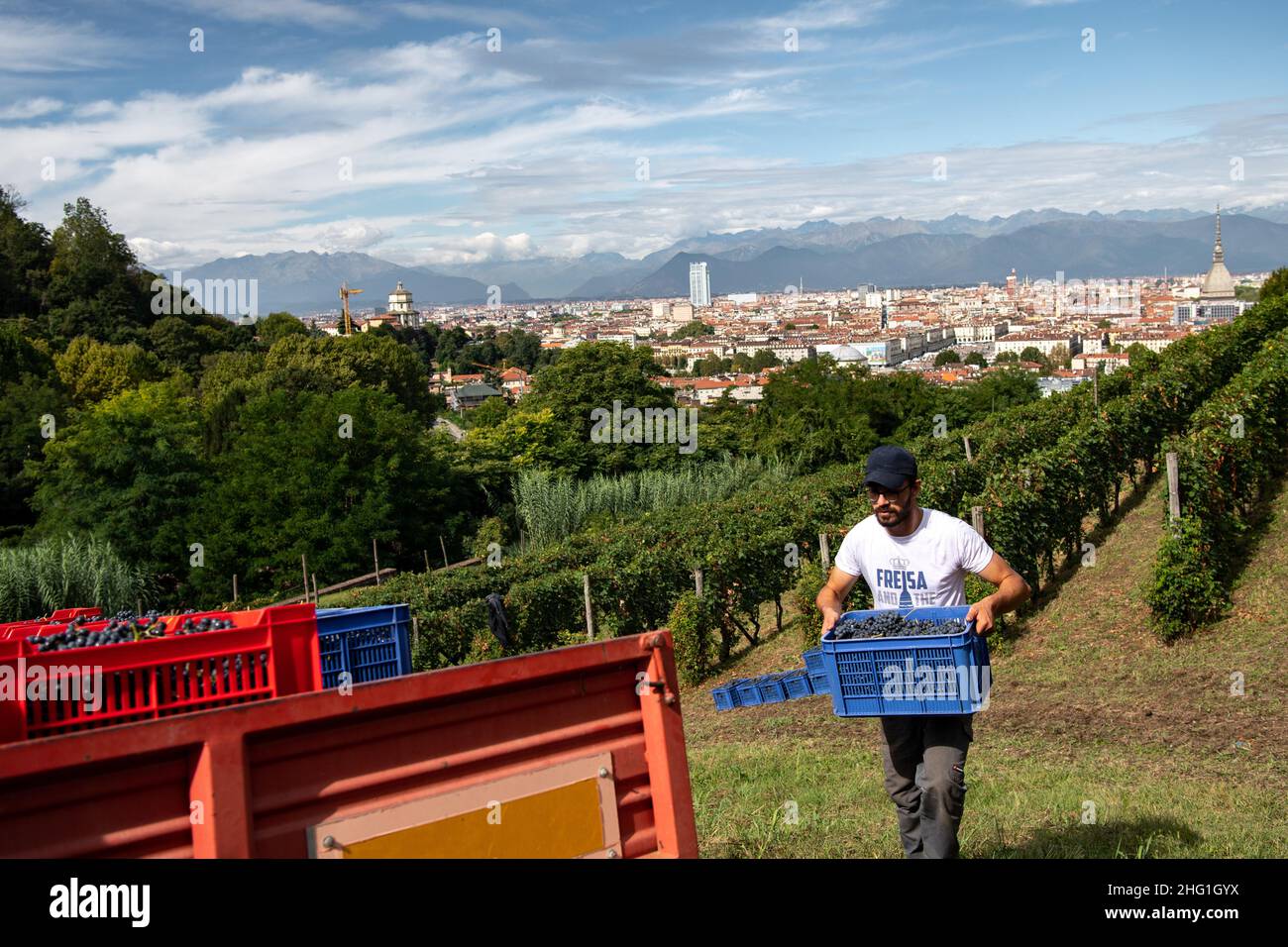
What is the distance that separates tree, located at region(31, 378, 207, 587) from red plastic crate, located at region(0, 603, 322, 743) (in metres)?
33.5

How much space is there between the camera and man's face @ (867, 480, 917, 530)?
4.48 metres

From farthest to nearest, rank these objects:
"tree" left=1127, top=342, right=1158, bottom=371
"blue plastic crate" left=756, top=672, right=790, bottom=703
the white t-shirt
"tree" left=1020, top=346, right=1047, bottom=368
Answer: "tree" left=1020, top=346, right=1047, bottom=368
"tree" left=1127, top=342, right=1158, bottom=371
"blue plastic crate" left=756, top=672, right=790, bottom=703
the white t-shirt

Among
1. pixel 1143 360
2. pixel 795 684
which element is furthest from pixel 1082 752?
pixel 1143 360

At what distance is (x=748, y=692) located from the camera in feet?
38.8

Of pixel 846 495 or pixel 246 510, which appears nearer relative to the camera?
pixel 846 495

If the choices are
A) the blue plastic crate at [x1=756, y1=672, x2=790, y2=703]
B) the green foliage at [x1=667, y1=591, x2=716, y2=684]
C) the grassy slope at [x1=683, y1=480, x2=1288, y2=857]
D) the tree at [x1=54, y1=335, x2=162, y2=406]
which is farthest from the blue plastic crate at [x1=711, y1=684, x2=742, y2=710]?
the tree at [x1=54, y1=335, x2=162, y2=406]

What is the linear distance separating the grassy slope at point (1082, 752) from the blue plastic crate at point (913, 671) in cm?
132

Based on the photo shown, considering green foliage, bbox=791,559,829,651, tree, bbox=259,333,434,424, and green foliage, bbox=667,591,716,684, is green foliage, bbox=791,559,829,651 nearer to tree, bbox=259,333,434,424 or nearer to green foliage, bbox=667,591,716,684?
green foliage, bbox=667,591,716,684

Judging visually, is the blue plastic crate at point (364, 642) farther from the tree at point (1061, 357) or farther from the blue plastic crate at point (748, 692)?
the tree at point (1061, 357)
